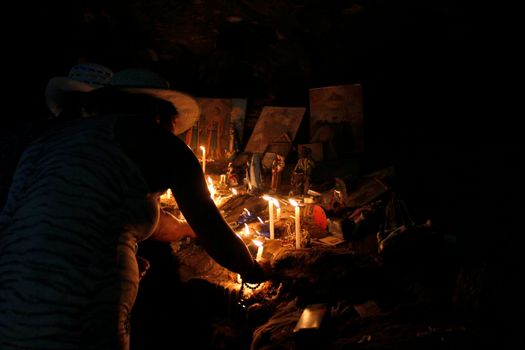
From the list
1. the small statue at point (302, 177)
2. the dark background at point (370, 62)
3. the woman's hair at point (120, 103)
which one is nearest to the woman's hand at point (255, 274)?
the woman's hair at point (120, 103)

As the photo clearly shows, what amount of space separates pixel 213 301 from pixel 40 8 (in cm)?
636

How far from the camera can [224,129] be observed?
312 inches

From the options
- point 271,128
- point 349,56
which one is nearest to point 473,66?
point 349,56

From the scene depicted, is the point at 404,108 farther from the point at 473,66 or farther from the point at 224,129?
the point at 224,129

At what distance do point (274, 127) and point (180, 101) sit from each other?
559 cm

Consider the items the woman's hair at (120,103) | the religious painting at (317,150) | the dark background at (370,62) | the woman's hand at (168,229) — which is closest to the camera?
the woman's hair at (120,103)

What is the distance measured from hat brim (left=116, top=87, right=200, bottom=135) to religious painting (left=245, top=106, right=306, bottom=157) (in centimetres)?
499

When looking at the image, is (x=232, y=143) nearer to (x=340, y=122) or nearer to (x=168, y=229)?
(x=340, y=122)

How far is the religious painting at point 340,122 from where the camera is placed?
682 centimetres

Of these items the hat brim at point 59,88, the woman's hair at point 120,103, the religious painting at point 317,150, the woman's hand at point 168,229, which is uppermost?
the hat brim at point 59,88

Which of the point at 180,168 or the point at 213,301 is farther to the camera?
the point at 213,301

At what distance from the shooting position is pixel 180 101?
2.00 meters

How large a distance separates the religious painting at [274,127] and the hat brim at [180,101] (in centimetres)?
499

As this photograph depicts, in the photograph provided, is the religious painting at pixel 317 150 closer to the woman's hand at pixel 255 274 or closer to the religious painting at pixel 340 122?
the religious painting at pixel 340 122
